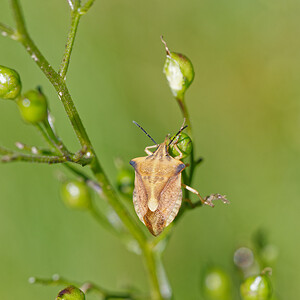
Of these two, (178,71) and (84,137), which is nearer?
(84,137)

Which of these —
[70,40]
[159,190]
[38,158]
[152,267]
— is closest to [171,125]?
[152,267]

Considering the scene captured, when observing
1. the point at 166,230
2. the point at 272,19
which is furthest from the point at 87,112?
the point at 166,230

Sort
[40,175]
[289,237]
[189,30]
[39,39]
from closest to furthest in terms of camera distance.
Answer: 1. [289,237]
2. [40,175]
3. [39,39]
4. [189,30]

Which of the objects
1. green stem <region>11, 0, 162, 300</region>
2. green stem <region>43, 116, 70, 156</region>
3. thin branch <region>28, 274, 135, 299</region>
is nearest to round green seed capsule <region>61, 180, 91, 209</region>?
green stem <region>11, 0, 162, 300</region>

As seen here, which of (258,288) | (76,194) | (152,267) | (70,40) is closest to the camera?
(70,40)

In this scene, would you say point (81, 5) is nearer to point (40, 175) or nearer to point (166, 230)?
point (166, 230)

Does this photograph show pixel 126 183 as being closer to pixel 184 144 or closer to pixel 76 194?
pixel 76 194
